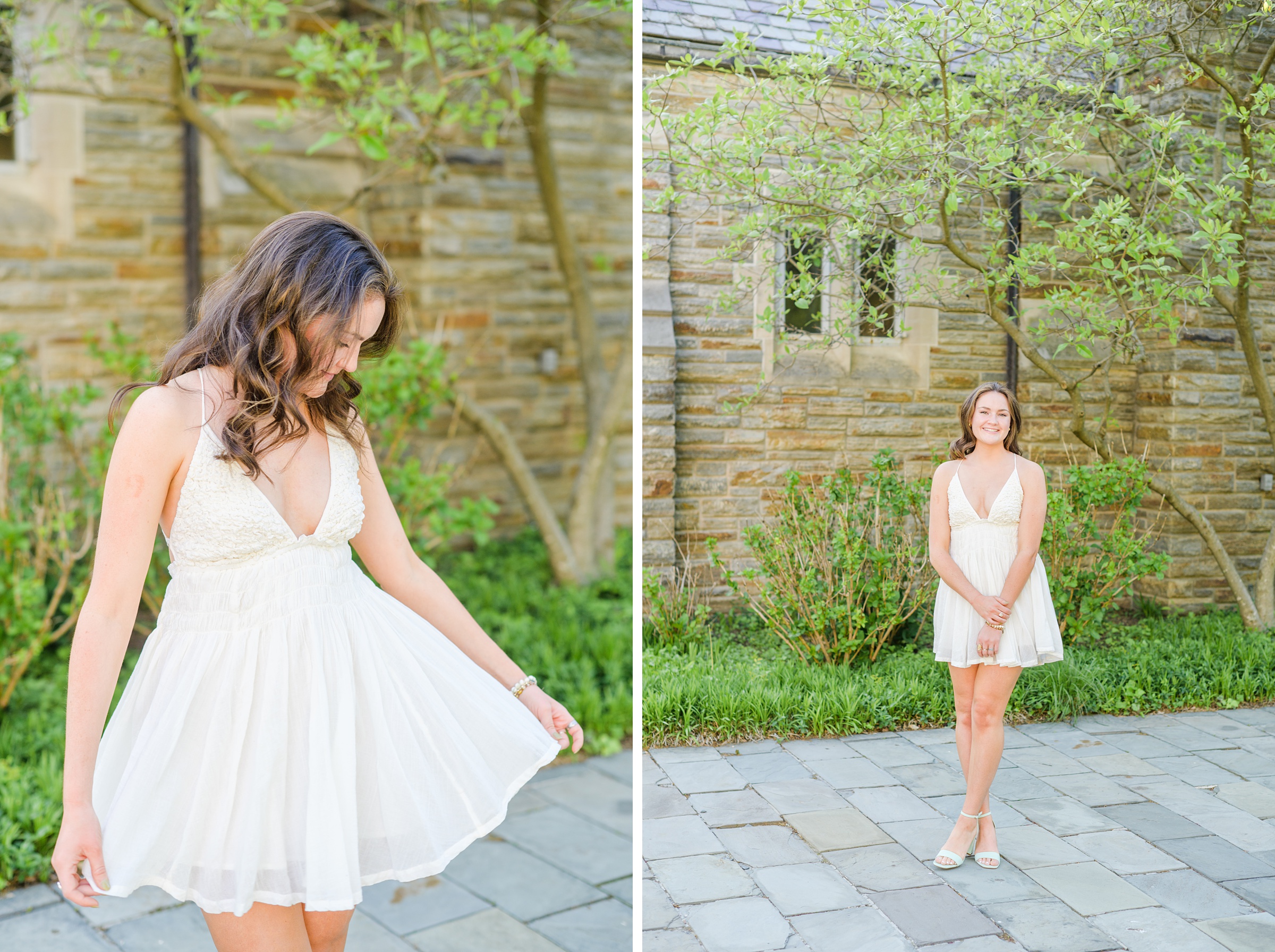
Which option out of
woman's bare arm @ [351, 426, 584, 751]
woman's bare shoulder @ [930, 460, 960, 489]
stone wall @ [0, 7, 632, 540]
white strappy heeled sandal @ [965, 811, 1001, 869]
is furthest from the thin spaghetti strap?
stone wall @ [0, 7, 632, 540]

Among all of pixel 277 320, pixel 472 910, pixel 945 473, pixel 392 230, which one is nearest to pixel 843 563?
pixel 945 473

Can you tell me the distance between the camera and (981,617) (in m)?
2.09

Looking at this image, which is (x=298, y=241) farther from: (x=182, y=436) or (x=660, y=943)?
(x=660, y=943)

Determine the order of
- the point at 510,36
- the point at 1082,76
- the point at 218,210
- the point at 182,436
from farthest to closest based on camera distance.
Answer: the point at 218,210, the point at 510,36, the point at 1082,76, the point at 182,436

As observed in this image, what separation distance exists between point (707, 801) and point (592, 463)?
3602mm

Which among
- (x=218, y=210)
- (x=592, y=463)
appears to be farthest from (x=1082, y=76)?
(x=218, y=210)

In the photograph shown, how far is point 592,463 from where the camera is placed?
Result: 562 centimetres

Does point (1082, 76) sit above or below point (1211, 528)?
above

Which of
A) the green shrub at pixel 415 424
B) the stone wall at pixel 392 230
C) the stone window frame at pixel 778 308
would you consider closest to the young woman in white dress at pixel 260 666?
the stone window frame at pixel 778 308

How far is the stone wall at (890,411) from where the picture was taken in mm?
1995

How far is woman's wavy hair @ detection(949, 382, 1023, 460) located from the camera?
1.99m

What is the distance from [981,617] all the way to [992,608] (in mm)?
39

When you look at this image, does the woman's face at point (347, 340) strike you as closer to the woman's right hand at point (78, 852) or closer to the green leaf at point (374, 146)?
the woman's right hand at point (78, 852)

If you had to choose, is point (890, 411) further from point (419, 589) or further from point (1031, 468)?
point (419, 589)
